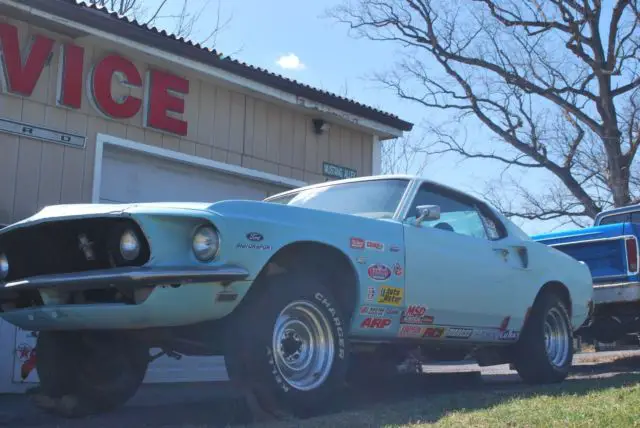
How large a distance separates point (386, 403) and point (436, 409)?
64cm

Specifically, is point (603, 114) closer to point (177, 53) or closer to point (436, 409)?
point (177, 53)

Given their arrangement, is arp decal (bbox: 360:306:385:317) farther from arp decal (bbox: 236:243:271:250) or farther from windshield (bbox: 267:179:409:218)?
arp decal (bbox: 236:243:271:250)

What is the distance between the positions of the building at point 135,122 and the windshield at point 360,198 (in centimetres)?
310

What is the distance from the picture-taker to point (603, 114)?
23.7 meters

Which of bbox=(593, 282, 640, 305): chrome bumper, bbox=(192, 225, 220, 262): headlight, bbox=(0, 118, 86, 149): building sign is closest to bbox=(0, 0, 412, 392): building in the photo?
bbox=(0, 118, 86, 149): building sign

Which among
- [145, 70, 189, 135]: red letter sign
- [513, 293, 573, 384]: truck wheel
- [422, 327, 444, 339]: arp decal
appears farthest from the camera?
[145, 70, 189, 135]: red letter sign

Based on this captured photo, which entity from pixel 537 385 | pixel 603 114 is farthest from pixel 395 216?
pixel 603 114

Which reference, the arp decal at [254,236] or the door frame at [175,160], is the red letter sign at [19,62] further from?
the arp decal at [254,236]

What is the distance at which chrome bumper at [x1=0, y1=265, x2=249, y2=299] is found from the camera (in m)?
3.88

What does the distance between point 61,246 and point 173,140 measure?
4.60m

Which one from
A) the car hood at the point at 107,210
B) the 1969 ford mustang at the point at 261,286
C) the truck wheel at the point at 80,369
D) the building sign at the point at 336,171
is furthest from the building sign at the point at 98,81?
the truck wheel at the point at 80,369

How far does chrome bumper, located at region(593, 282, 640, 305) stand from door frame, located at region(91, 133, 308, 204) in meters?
Answer: 4.20

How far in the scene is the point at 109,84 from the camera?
837 cm

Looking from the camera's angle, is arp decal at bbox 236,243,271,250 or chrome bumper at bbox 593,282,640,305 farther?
chrome bumper at bbox 593,282,640,305
